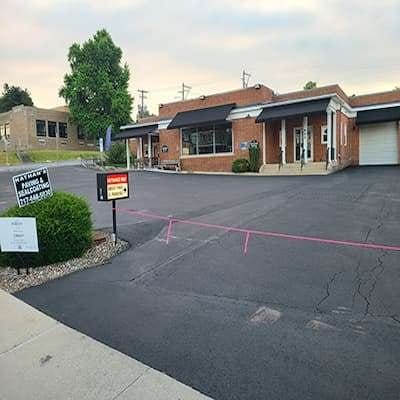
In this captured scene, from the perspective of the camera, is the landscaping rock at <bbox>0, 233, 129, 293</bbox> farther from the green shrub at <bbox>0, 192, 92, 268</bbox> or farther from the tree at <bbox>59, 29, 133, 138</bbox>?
the tree at <bbox>59, 29, 133, 138</bbox>

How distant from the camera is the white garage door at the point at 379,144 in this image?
25703 mm

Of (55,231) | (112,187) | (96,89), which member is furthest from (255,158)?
(96,89)

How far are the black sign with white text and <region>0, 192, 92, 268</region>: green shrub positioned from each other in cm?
12

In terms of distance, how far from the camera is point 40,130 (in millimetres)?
49094

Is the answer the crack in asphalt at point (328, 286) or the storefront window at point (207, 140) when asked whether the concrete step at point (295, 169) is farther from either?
the crack in asphalt at point (328, 286)

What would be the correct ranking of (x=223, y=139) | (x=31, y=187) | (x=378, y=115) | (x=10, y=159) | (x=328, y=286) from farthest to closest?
1. (x=10, y=159)
2. (x=223, y=139)
3. (x=378, y=115)
4. (x=31, y=187)
5. (x=328, y=286)

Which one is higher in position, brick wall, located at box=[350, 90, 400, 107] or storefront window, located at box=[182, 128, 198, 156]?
brick wall, located at box=[350, 90, 400, 107]

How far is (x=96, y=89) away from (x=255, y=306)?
46.2 meters

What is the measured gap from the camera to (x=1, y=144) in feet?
165

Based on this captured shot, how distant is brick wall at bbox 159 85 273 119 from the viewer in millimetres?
24920

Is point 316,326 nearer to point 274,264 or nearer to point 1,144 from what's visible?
point 274,264

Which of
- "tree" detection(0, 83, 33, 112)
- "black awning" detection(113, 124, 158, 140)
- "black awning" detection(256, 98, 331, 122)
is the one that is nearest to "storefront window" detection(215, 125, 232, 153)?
"black awning" detection(256, 98, 331, 122)

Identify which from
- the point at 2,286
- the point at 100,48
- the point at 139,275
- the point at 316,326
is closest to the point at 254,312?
the point at 316,326

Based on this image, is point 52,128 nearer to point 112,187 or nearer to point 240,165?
point 240,165
